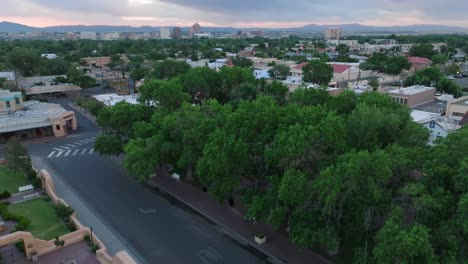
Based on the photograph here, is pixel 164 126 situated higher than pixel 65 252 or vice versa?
pixel 164 126

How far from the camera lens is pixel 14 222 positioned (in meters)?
24.4

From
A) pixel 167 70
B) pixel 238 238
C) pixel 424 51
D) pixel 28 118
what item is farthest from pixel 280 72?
pixel 424 51

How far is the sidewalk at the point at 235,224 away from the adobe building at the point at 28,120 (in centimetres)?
2277

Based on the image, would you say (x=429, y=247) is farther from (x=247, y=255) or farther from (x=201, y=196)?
(x=201, y=196)

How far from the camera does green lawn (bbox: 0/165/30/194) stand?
29984 mm

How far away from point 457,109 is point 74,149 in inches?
1845

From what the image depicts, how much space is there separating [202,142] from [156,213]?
652 centimetres

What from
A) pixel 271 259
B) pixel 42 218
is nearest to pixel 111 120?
pixel 42 218

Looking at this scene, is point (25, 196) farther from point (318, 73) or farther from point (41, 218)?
point (318, 73)

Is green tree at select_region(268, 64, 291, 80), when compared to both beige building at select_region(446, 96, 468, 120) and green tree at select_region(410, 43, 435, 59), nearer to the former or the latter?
beige building at select_region(446, 96, 468, 120)

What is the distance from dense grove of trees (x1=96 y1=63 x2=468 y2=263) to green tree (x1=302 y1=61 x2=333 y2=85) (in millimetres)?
41830

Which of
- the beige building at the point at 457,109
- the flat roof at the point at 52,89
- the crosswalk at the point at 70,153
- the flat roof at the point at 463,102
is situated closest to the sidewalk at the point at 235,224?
the crosswalk at the point at 70,153

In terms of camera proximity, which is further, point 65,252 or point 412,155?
point 65,252

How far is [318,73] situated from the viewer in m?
70.9
